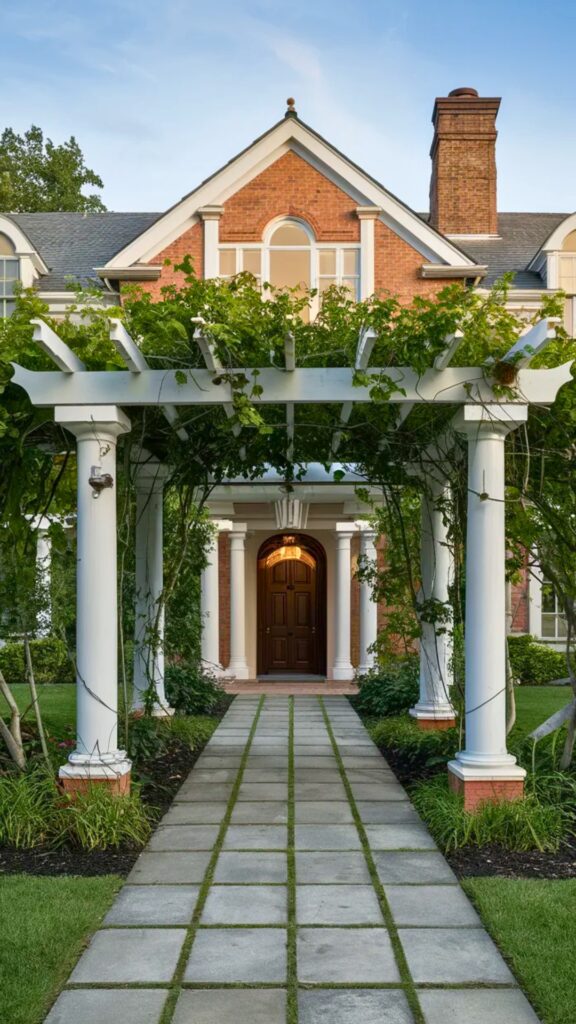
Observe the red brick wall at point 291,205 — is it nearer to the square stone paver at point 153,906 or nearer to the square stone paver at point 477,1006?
the square stone paver at point 153,906

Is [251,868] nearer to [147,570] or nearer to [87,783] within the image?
[87,783]

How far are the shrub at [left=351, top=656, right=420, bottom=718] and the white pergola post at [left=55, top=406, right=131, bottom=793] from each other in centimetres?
500

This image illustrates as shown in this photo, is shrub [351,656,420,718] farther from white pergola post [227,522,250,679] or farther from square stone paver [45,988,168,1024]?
square stone paver [45,988,168,1024]

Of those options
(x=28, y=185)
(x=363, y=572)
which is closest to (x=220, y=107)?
(x=363, y=572)

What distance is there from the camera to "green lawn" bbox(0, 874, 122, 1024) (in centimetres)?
309

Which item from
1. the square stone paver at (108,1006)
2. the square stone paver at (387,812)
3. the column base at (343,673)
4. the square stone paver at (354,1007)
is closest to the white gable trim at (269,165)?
the column base at (343,673)

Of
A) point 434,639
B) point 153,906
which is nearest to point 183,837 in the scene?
point 153,906

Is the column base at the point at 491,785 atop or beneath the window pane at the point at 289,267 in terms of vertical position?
beneath

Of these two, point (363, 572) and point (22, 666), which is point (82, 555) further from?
point (22, 666)

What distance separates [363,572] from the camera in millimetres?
10133

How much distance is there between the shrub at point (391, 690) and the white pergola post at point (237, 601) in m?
3.75

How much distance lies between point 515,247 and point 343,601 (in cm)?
668

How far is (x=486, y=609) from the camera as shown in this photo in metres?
5.55

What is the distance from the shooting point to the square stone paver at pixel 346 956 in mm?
3283
